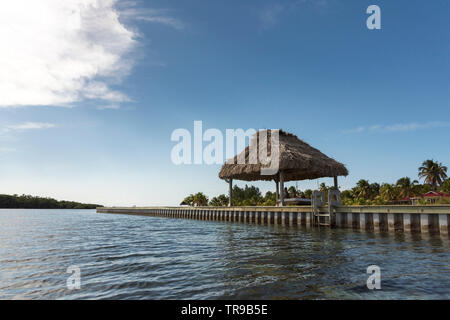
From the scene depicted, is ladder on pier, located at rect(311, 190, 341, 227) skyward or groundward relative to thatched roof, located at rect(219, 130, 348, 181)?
groundward

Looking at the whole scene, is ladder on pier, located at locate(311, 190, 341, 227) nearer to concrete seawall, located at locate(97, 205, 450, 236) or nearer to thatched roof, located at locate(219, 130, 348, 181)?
concrete seawall, located at locate(97, 205, 450, 236)

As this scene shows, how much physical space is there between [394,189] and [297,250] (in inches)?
2330

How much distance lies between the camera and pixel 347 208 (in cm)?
1831

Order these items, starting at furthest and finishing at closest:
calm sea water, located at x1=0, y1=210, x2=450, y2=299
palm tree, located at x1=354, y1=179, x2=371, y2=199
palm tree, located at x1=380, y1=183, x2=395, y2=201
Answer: palm tree, located at x1=354, y1=179, x2=371, y2=199, palm tree, located at x1=380, y1=183, x2=395, y2=201, calm sea water, located at x1=0, y1=210, x2=450, y2=299

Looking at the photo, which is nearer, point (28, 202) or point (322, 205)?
point (322, 205)

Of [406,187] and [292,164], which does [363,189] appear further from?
[292,164]

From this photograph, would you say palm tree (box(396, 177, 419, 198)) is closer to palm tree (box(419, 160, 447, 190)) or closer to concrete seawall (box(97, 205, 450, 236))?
palm tree (box(419, 160, 447, 190))

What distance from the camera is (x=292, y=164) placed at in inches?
893

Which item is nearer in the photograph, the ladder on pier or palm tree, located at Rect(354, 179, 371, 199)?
the ladder on pier

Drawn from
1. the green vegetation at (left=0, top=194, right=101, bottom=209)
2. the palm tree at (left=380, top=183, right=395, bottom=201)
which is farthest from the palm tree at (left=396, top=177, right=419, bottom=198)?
the green vegetation at (left=0, top=194, right=101, bottom=209)

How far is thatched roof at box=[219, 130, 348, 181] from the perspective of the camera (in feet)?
75.2

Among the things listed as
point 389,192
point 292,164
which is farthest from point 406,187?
point 292,164

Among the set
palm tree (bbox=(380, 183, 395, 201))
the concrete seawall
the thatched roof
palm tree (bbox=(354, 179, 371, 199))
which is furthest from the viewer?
palm tree (bbox=(354, 179, 371, 199))

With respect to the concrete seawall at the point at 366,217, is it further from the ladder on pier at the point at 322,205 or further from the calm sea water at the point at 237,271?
the calm sea water at the point at 237,271
